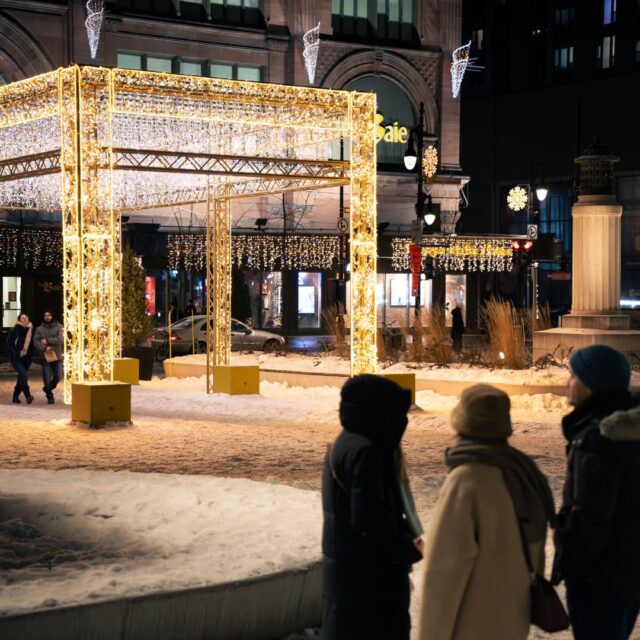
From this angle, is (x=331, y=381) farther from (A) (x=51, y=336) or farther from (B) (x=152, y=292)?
(B) (x=152, y=292)

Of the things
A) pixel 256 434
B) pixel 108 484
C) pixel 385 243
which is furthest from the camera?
pixel 385 243

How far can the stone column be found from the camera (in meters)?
24.6

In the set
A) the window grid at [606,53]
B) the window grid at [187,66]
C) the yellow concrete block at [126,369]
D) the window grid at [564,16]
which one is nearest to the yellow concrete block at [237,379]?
the yellow concrete block at [126,369]

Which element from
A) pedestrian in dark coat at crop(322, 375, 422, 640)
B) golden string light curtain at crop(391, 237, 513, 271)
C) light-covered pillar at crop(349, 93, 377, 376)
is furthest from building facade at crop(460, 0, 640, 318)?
pedestrian in dark coat at crop(322, 375, 422, 640)

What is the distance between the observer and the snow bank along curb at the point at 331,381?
2106 centimetres

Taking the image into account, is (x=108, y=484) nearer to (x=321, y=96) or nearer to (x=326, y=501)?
(x=326, y=501)

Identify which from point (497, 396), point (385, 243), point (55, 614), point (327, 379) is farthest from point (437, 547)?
point (385, 243)

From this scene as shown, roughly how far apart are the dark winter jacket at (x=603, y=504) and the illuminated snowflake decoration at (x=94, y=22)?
42288 mm

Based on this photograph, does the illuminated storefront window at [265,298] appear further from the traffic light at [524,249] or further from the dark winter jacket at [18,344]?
the dark winter jacket at [18,344]

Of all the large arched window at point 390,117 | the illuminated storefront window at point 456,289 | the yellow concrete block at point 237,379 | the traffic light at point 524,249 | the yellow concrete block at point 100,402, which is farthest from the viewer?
the illuminated storefront window at point 456,289

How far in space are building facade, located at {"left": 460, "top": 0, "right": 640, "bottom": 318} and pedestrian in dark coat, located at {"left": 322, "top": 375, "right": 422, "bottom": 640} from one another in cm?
6781

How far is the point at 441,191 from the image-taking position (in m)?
53.9

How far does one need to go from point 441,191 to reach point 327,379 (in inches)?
1220

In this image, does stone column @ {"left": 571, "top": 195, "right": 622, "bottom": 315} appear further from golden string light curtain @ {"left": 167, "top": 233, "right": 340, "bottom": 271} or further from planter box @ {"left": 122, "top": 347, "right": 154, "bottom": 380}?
golden string light curtain @ {"left": 167, "top": 233, "right": 340, "bottom": 271}
